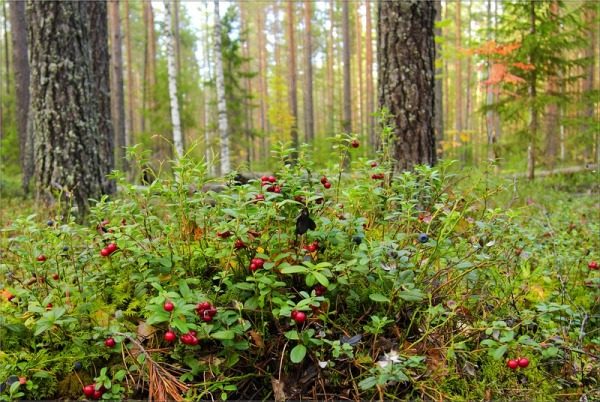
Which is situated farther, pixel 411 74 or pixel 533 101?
pixel 533 101

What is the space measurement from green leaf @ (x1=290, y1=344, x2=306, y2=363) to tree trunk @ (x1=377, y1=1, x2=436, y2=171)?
10.3 feet

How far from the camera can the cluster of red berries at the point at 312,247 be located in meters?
2.10

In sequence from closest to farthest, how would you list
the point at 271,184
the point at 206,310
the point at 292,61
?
the point at 206,310 → the point at 271,184 → the point at 292,61

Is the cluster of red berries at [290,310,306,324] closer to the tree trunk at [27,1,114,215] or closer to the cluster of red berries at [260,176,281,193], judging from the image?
the cluster of red berries at [260,176,281,193]

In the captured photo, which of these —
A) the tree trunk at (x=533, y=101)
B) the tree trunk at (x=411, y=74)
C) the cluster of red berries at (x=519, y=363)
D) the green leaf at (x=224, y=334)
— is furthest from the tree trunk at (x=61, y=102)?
the tree trunk at (x=533, y=101)

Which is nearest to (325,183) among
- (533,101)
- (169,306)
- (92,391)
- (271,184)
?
(271,184)

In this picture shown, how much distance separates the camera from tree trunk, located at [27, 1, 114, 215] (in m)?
5.46

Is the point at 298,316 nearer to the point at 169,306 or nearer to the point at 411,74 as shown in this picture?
the point at 169,306

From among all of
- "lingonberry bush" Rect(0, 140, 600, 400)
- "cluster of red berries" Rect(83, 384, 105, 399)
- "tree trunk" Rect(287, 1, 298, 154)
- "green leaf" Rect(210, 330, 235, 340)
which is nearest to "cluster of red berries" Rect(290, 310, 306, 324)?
"lingonberry bush" Rect(0, 140, 600, 400)

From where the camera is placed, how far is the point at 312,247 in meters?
2.10

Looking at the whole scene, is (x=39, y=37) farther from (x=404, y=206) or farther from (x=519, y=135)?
(x=519, y=135)

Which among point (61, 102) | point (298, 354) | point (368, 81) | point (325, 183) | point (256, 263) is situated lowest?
point (298, 354)

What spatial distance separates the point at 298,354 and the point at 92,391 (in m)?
0.83

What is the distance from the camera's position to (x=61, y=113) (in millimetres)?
5527
